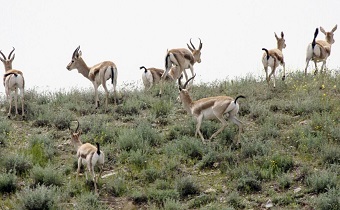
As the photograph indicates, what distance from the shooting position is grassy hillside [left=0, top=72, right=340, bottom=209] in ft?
41.8

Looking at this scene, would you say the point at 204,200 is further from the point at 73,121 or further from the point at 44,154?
the point at 73,121

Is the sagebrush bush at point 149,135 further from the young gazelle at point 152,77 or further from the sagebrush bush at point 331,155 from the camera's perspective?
the young gazelle at point 152,77

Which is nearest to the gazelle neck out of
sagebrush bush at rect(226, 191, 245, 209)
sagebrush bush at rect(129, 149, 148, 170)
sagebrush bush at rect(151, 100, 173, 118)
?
sagebrush bush at rect(151, 100, 173, 118)

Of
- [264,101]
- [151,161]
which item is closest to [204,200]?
[151,161]

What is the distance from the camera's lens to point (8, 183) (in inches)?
528

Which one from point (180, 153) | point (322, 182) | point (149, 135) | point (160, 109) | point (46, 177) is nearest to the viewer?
point (322, 182)

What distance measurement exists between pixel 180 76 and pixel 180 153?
274cm

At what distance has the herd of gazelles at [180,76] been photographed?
48.3 feet

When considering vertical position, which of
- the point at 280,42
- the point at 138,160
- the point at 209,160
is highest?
the point at 280,42

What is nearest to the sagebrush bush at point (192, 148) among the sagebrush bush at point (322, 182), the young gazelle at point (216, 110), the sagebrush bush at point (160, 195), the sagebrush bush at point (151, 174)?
the young gazelle at point (216, 110)

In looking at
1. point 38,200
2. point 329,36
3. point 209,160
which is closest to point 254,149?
point 209,160

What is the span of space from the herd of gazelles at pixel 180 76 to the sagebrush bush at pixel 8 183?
1.49m

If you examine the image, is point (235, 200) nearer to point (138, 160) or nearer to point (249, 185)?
point (249, 185)

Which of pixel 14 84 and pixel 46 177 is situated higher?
pixel 14 84
